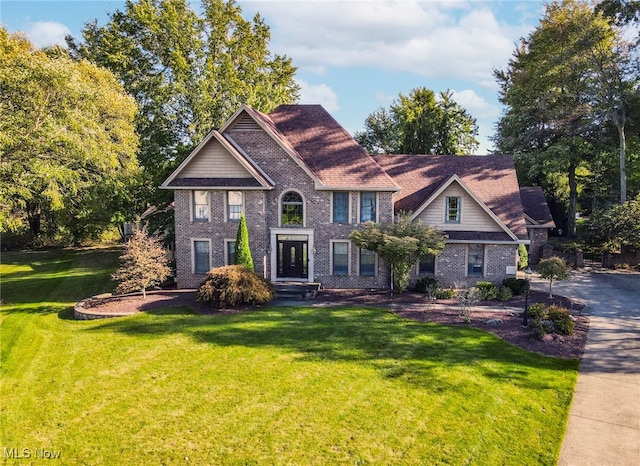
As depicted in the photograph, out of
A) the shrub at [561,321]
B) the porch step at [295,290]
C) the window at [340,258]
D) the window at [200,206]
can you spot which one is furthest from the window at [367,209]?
A: the shrub at [561,321]

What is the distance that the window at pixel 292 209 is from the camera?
22688mm

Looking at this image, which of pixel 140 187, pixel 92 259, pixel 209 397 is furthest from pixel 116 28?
pixel 209 397

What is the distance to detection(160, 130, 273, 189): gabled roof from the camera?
70.7ft

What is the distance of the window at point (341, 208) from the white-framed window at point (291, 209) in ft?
5.99

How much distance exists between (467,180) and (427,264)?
21.3 feet

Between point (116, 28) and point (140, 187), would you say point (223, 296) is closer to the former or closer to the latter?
point (140, 187)

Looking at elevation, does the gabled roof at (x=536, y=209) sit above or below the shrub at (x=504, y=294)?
above

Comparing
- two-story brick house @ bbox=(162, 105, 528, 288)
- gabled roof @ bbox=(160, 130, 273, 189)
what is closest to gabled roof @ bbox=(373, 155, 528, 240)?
two-story brick house @ bbox=(162, 105, 528, 288)

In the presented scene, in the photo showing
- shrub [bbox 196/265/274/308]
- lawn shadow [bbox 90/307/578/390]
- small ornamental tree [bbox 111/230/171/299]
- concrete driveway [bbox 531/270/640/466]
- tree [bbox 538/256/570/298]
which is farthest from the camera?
tree [bbox 538/256/570/298]

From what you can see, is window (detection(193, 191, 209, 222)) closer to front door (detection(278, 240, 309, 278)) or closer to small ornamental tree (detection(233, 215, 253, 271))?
small ornamental tree (detection(233, 215, 253, 271))

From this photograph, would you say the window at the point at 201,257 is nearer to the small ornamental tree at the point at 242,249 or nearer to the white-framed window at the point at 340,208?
the small ornamental tree at the point at 242,249

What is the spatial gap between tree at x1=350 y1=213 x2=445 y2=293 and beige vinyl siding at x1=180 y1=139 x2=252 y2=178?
7.12 meters

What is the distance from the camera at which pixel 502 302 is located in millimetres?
20516

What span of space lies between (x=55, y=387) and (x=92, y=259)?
25975 millimetres
